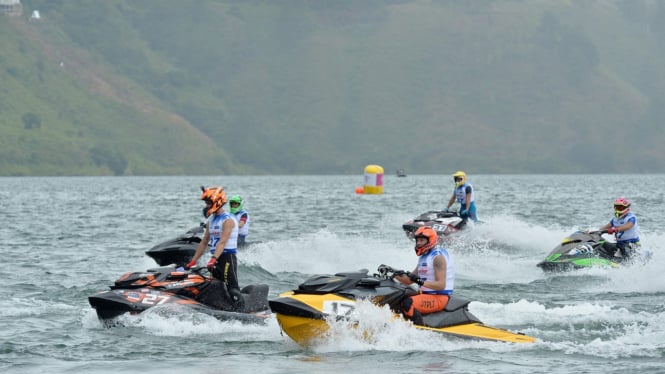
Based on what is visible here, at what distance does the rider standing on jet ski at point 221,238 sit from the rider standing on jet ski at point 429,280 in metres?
3.14

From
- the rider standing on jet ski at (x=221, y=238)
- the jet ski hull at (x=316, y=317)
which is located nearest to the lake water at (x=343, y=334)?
the jet ski hull at (x=316, y=317)

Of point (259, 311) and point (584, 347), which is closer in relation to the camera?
point (584, 347)

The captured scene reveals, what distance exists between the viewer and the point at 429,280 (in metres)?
15.9

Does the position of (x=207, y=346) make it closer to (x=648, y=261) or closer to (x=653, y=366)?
(x=653, y=366)

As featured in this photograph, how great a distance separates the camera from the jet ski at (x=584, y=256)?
24969 mm

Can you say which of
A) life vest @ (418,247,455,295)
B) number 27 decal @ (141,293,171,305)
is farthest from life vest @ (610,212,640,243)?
number 27 decal @ (141,293,171,305)

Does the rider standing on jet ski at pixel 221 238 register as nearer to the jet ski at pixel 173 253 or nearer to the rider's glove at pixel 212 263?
the rider's glove at pixel 212 263

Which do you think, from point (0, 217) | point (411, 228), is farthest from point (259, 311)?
point (0, 217)

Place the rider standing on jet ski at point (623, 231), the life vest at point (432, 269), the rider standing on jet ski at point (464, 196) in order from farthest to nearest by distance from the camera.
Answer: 1. the rider standing on jet ski at point (464, 196)
2. the rider standing on jet ski at point (623, 231)
3. the life vest at point (432, 269)

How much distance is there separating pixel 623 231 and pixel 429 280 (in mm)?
10459

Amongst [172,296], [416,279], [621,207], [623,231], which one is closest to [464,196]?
[623,231]

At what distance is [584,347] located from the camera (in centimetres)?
1612

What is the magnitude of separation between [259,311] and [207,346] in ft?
5.96

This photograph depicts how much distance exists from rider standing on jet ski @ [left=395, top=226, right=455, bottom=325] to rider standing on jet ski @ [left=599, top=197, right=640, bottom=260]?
A: 32.3 feet
